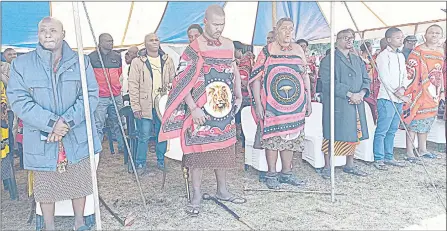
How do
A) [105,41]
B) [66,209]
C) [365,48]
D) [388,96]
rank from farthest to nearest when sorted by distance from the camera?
[105,41] → [388,96] → [365,48] → [66,209]

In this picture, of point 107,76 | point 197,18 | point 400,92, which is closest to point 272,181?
point 400,92

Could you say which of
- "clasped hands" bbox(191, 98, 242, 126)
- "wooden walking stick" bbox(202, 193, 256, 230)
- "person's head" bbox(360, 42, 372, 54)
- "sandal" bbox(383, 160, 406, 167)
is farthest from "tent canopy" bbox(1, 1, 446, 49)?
"wooden walking stick" bbox(202, 193, 256, 230)

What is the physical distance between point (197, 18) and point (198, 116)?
10.2 feet

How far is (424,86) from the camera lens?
178 inches

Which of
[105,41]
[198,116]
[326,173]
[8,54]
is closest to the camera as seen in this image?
[198,116]

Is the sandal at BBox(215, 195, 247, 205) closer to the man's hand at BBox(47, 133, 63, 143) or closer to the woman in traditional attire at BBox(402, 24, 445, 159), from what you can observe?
the man's hand at BBox(47, 133, 63, 143)

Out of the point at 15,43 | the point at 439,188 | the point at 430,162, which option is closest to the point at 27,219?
the point at 15,43

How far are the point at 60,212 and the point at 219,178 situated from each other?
1.16 m

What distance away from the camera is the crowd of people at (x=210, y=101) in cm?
249

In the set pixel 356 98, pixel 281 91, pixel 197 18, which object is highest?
pixel 197 18

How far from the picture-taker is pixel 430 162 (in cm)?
450

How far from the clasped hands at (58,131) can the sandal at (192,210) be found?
1.12 m

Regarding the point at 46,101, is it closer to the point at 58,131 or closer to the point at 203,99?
the point at 58,131

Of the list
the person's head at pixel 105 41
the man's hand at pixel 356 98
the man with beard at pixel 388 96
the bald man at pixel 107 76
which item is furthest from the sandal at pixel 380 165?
the person's head at pixel 105 41
